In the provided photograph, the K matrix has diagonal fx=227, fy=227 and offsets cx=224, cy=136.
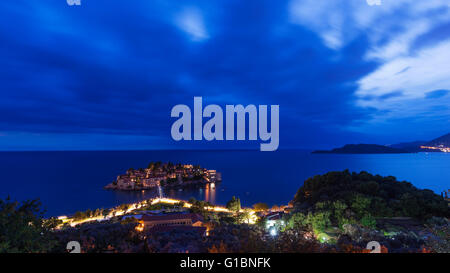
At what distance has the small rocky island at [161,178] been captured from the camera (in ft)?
182

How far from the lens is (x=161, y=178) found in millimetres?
61750

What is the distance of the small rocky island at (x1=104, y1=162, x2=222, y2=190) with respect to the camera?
5559 cm

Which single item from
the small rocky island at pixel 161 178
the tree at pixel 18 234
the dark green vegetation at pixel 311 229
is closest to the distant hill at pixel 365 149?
the small rocky island at pixel 161 178

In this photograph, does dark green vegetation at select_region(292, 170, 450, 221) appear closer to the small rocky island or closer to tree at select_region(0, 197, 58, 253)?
tree at select_region(0, 197, 58, 253)

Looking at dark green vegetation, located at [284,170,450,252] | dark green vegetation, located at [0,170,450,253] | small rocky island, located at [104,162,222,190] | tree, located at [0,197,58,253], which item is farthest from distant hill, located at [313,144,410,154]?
tree, located at [0,197,58,253]

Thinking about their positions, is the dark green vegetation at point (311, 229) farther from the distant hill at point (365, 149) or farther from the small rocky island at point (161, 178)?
the distant hill at point (365, 149)

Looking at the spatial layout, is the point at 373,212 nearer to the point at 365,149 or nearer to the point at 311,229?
the point at 311,229

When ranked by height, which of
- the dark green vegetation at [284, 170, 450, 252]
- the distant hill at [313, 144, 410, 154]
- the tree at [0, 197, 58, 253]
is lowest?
the dark green vegetation at [284, 170, 450, 252]

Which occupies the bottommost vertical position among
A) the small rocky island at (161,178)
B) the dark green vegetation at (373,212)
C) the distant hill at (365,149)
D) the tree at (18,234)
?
the small rocky island at (161,178)

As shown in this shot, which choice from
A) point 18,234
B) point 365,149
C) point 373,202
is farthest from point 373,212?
point 365,149

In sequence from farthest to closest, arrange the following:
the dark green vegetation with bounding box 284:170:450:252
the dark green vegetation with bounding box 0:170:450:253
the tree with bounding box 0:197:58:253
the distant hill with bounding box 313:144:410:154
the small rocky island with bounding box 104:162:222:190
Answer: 1. the distant hill with bounding box 313:144:410:154
2. the small rocky island with bounding box 104:162:222:190
3. the dark green vegetation with bounding box 284:170:450:252
4. the dark green vegetation with bounding box 0:170:450:253
5. the tree with bounding box 0:197:58:253

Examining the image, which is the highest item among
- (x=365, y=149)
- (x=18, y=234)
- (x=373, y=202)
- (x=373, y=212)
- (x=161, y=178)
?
(x=365, y=149)

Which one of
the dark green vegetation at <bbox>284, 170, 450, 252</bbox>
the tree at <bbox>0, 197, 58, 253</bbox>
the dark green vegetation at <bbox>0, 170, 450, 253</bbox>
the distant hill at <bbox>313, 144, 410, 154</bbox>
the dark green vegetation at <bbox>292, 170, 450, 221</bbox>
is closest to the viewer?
the tree at <bbox>0, 197, 58, 253</bbox>

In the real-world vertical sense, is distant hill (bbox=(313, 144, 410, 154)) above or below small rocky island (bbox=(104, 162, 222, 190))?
above
